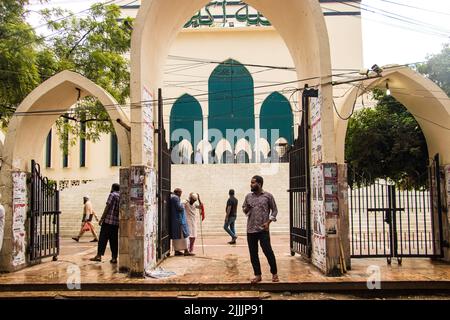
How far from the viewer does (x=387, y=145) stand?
71.7 feet

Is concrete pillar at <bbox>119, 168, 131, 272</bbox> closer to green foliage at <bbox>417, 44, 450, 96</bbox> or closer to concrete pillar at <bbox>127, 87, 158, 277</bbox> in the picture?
concrete pillar at <bbox>127, 87, 158, 277</bbox>

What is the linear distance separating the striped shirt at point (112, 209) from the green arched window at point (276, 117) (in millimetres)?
20254

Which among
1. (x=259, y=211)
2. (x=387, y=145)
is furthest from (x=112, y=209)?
(x=387, y=145)

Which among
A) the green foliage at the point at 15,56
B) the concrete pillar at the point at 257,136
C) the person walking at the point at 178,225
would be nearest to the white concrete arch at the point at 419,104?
the person walking at the point at 178,225

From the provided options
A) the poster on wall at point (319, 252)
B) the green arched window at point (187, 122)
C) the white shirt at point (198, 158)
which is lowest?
the poster on wall at point (319, 252)

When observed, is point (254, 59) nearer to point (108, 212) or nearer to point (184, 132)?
point (184, 132)

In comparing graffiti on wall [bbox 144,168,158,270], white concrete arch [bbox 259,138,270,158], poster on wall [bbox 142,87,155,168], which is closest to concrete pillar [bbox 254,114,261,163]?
white concrete arch [bbox 259,138,270,158]

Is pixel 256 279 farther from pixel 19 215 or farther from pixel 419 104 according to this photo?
pixel 419 104

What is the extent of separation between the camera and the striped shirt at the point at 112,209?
10.2 m

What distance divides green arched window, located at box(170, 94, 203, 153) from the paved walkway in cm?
1932

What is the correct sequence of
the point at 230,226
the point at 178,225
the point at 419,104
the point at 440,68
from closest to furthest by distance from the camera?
the point at 419,104
the point at 178,225
the point at 230,226
the point at 440,68

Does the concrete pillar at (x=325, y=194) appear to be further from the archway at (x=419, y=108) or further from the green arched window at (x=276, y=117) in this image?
the green arched window at (x=276, y=117)

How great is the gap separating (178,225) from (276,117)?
19.8 metres

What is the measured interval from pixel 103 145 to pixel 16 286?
23.2 m
